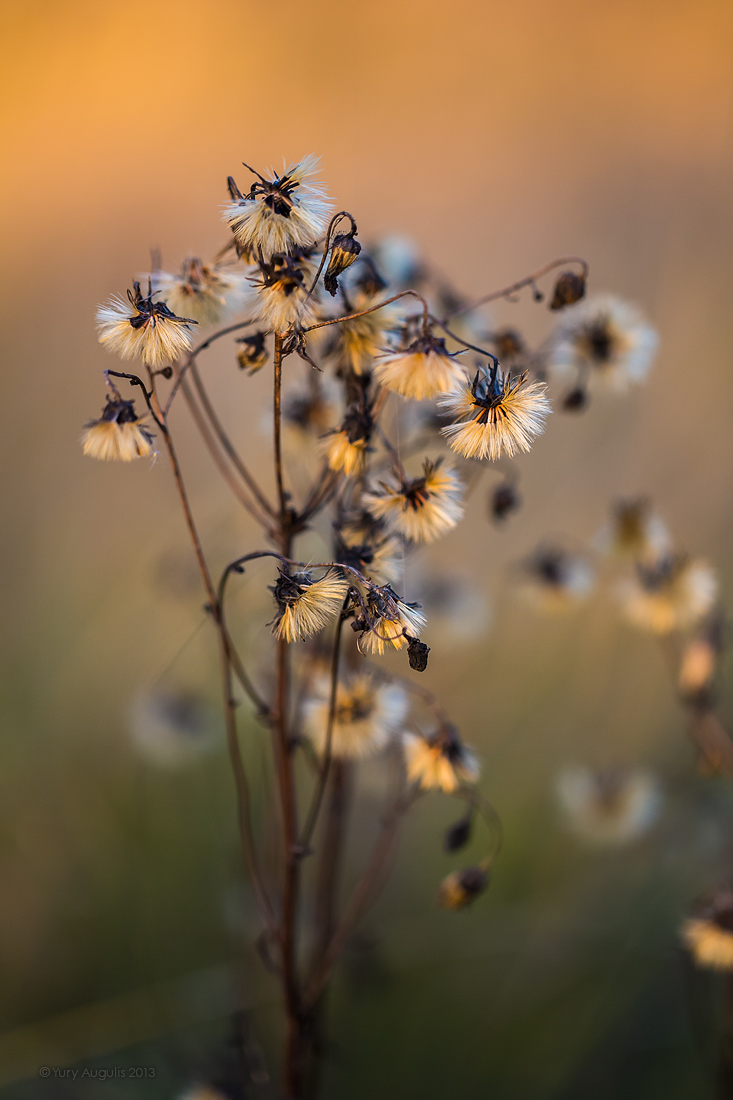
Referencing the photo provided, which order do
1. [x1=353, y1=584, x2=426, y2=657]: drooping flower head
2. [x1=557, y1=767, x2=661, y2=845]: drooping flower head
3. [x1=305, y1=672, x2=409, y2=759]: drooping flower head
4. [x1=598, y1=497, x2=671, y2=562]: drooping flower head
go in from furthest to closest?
[x1=557, y1=767, x2=661, y2=845]: drooping flower head, [x1=598, y1=497, x2=671, y2=562]: drooping flower head, [x1=305, y1=672, x2=409, y2=759]: drooping flower head, [x1=353, y1=584, x2=426, y2=657]: drooping flower head

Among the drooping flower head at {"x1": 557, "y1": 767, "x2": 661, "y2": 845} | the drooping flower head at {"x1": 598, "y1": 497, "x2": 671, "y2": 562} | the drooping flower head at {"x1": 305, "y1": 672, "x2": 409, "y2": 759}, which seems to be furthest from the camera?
the drooping flower head at {"x1": 557, "y1": 767, "x2": 661, "y2": 845}

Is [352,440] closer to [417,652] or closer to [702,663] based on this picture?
[417,652]

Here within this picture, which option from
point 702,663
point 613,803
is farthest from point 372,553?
point 613,803

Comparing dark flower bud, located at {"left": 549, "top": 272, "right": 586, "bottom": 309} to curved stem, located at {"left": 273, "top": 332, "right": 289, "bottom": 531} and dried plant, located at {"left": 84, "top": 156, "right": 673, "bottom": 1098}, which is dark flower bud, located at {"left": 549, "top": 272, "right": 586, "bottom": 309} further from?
curved stem, located at {"left": 273, "top": 332, "right": 289, "bottom": 531}

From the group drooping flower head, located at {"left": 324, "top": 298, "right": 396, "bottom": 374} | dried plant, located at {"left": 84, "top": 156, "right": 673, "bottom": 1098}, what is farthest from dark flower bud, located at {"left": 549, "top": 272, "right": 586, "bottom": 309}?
drooping flower head, located at {"left": 324, "top": 298, "right": 396, "bottom": 374}

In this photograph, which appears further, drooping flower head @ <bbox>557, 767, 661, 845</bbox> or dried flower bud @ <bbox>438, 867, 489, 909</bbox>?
drooping flower head @ <bbox>557, 767, 661, 845</bbox>

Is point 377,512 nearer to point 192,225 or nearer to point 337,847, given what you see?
point 337,847

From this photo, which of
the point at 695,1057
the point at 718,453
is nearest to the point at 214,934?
the point at 695,1057
